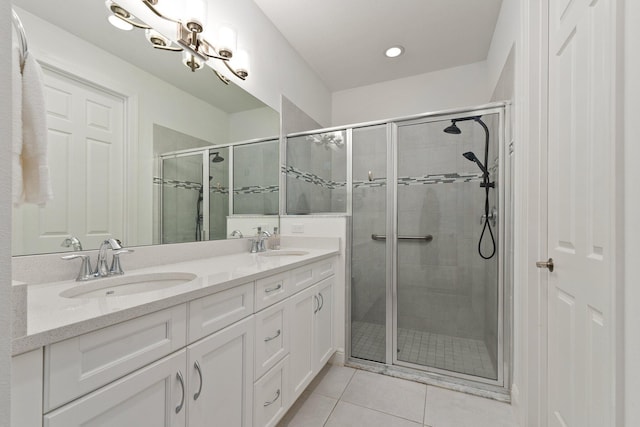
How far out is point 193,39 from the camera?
143 cm

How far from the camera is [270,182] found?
2.20m

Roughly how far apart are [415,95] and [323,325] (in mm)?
2433

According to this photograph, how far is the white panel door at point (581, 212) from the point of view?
2.50 feet

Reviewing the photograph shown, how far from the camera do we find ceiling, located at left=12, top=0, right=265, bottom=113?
0.99m

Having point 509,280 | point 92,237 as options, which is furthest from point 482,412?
point 92,237

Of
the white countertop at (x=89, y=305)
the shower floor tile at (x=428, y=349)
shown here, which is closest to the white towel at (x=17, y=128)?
the white countertop at (x=89, y=305)

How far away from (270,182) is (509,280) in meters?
1.78

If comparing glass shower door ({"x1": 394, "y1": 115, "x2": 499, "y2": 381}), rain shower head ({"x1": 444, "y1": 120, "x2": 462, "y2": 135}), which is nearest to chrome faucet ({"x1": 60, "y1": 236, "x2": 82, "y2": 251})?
glass shower door ({"x1": 394, "y1": 115, "x2": 499, "y2": 381})

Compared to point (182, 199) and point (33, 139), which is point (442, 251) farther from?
point (33, 139)

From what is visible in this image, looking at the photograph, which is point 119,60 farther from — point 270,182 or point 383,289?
point 383,289

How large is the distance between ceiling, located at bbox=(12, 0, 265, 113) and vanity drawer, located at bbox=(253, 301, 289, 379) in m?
1.26

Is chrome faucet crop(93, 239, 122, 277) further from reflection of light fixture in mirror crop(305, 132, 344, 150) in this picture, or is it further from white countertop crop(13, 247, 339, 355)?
reflection of light fixture in mirror crop(305, 132, 344, 150)

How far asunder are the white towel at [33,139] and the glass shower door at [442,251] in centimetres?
194

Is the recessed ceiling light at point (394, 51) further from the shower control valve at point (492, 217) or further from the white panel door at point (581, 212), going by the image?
the shower control valve at point (492, 217)
